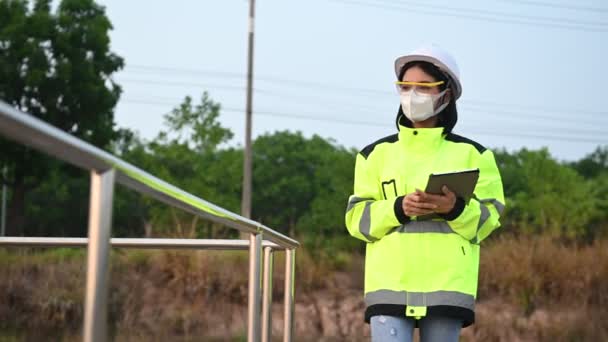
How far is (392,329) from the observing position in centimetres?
301

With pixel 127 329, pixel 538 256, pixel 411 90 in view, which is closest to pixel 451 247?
pixel 411 90

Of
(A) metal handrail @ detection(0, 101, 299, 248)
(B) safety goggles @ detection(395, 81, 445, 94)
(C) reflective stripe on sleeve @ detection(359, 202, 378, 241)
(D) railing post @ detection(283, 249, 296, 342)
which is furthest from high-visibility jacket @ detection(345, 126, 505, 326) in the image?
(D) railing post @ detection(283, 249, 296, 342)

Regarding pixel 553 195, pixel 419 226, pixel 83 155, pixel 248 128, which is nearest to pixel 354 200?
pixel 419 226

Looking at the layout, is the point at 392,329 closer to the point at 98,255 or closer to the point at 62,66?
the point at 98,255

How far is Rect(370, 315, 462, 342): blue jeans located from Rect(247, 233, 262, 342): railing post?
1.50ft

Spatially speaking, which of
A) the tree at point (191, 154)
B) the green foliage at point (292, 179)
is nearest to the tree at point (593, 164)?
the green foliage at point (292, 179)

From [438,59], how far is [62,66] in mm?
26262

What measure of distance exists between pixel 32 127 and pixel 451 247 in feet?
6.32

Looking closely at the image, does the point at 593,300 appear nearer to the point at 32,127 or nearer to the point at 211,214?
the point at 211,214

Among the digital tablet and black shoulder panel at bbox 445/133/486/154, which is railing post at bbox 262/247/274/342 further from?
the digital tablet

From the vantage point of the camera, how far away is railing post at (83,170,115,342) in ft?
5.25

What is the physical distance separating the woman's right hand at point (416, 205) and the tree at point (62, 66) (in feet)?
83.1

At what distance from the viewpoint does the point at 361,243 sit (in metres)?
23.3

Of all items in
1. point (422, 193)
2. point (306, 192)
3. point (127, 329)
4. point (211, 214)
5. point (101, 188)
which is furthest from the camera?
point (306, 192)
